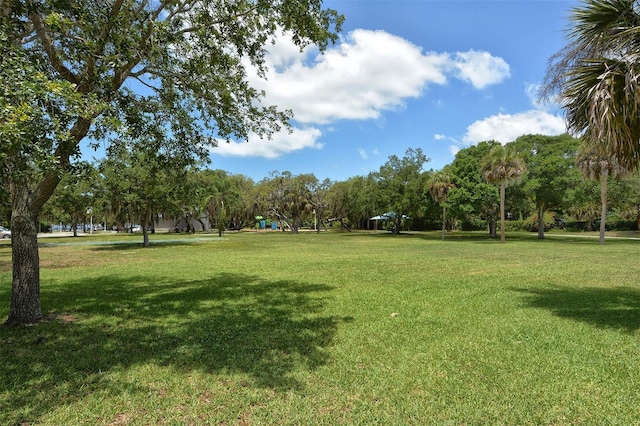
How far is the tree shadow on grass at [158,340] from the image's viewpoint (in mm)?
3936

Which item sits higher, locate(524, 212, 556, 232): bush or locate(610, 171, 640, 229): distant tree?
locate(610, 171, 640, 229): distant tree

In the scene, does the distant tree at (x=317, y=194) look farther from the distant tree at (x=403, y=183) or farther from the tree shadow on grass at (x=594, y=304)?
→ the tree shadow on grass at (x=594, y=304)

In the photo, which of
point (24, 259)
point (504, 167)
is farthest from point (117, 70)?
point (504, 167)

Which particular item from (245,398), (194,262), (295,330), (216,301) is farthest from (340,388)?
(194,262)

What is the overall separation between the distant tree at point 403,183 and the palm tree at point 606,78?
31.2 metres

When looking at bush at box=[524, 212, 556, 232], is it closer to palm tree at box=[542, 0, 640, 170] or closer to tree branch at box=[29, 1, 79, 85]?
palm tree at box=[542, 0, 640, 170]

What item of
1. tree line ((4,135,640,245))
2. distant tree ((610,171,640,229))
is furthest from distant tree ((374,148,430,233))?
distant tree ((610,171,640,229))

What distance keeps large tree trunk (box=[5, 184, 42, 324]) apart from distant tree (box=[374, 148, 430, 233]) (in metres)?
33.4

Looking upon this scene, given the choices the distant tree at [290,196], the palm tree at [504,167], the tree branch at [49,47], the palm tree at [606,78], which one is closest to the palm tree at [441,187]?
the palm tree at [504,167]

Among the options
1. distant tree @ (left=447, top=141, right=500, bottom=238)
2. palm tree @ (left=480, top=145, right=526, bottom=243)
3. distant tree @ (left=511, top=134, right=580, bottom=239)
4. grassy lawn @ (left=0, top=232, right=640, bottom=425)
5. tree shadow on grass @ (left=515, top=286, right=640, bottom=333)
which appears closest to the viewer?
grassy lawn @ (left=0, top=232, right=640, bottom=425)

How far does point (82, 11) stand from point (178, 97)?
7.31ft

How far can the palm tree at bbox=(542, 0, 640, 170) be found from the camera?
5008 mm

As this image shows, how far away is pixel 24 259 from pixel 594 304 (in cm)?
1053

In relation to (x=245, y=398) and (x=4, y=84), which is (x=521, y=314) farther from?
(x=4, y=84)
